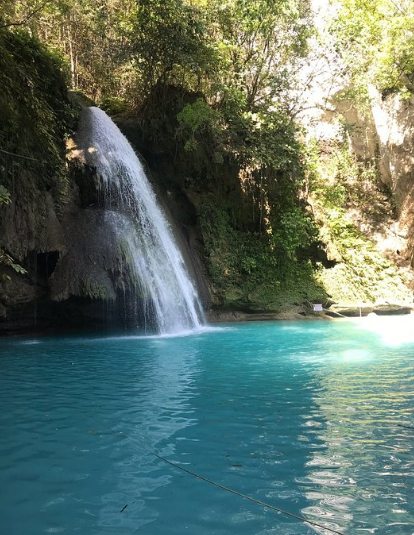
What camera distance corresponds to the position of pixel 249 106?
60.1 feet

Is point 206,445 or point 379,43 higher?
point 379,43

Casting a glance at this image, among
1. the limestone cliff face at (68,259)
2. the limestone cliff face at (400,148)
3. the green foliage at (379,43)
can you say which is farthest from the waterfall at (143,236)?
the limestone cliff face at (400,148)

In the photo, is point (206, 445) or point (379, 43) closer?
point (206, 445)

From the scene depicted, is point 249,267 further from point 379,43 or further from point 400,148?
point 379,43

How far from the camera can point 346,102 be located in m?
22.8

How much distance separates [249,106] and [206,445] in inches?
640

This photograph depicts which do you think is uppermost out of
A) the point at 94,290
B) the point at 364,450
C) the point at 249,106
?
the point at 249,106

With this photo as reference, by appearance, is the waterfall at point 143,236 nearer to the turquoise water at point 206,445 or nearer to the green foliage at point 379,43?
the turquoise water at point 206,445

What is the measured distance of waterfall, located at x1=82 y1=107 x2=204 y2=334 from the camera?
1251 cm

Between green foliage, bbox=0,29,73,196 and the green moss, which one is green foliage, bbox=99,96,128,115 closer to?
green foliage, bbox=0,29,73,196

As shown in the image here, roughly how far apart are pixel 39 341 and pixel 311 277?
1047cm

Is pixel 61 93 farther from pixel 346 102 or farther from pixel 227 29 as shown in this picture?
pixel 346 102

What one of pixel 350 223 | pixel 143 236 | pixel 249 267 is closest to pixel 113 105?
pixel 143 236

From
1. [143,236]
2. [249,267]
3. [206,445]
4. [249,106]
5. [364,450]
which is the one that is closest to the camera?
[364,450]
